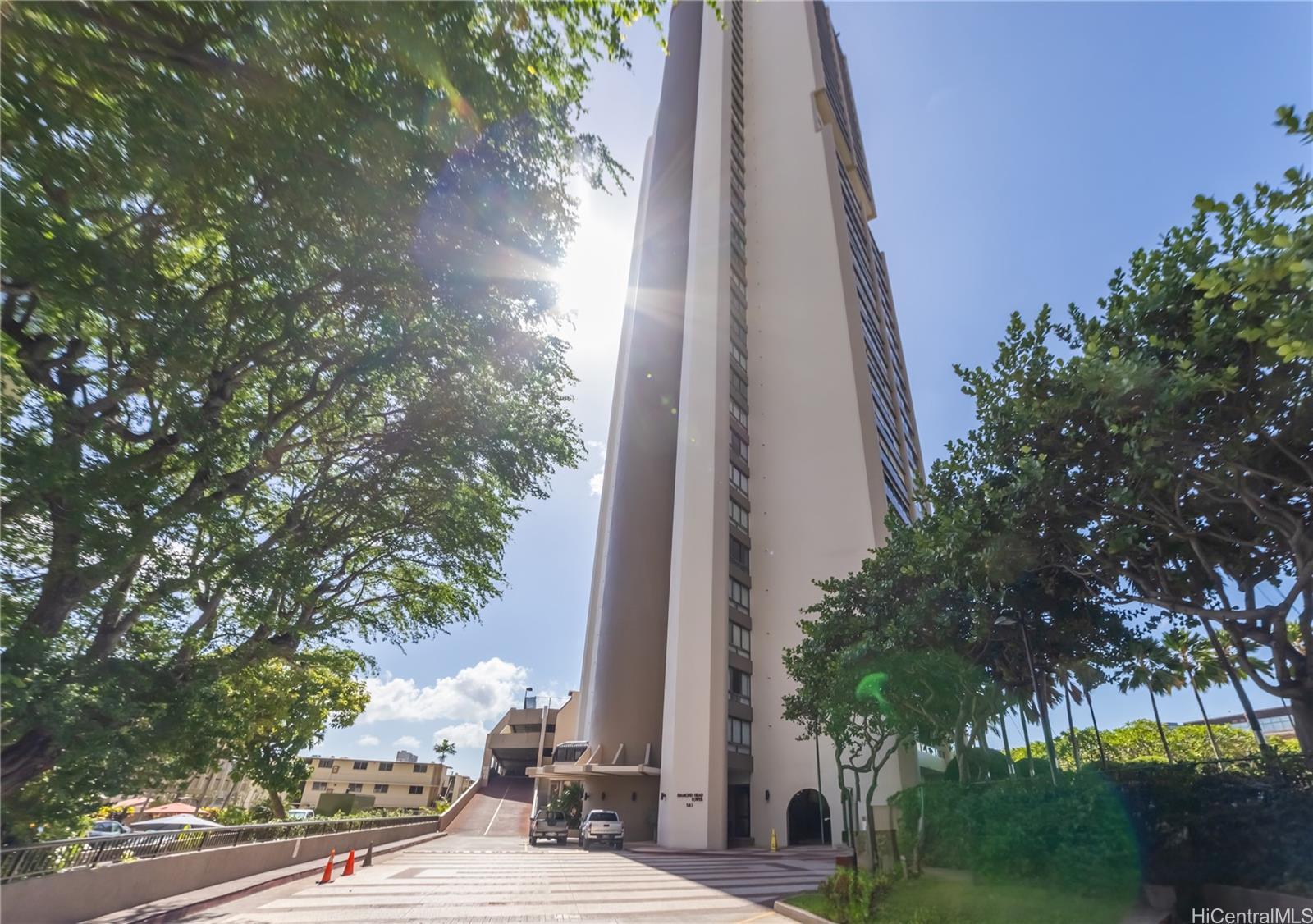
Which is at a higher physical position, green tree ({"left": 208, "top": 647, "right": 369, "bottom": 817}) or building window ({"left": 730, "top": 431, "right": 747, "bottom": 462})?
building window ({"left": 730, "top": 431, "right": 747, "bottom": 462})

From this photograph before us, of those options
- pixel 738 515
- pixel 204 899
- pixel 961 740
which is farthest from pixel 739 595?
pixel 204 899

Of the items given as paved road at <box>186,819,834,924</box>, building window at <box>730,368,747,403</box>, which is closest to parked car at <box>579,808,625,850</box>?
paved road at <box>186,819,834,924</box>

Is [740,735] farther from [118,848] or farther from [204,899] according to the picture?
[118,848]

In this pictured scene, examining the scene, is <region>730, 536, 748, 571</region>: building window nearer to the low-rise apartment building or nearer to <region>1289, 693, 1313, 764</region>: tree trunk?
<region>1289, 693, 1313, 764</region>: tree trunk

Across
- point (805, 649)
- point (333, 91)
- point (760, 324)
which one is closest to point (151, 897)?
point (333, 91)

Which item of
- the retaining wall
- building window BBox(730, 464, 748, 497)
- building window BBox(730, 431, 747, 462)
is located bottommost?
the retaining wall

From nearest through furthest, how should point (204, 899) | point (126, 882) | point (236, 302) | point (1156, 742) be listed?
point (236, 302)
point (126, 882)
point (204, 899)
point (1156, 742)

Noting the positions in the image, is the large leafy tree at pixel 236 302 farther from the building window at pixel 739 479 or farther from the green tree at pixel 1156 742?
the green tree at pixel 1156 742

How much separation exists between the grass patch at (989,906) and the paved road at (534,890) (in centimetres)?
241

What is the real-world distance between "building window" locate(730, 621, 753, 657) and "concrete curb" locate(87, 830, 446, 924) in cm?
2308

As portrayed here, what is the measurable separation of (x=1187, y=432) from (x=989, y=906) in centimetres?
835

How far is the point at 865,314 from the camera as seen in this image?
52.5 meters

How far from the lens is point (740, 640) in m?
37.2

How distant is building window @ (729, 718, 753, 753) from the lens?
111 feet
